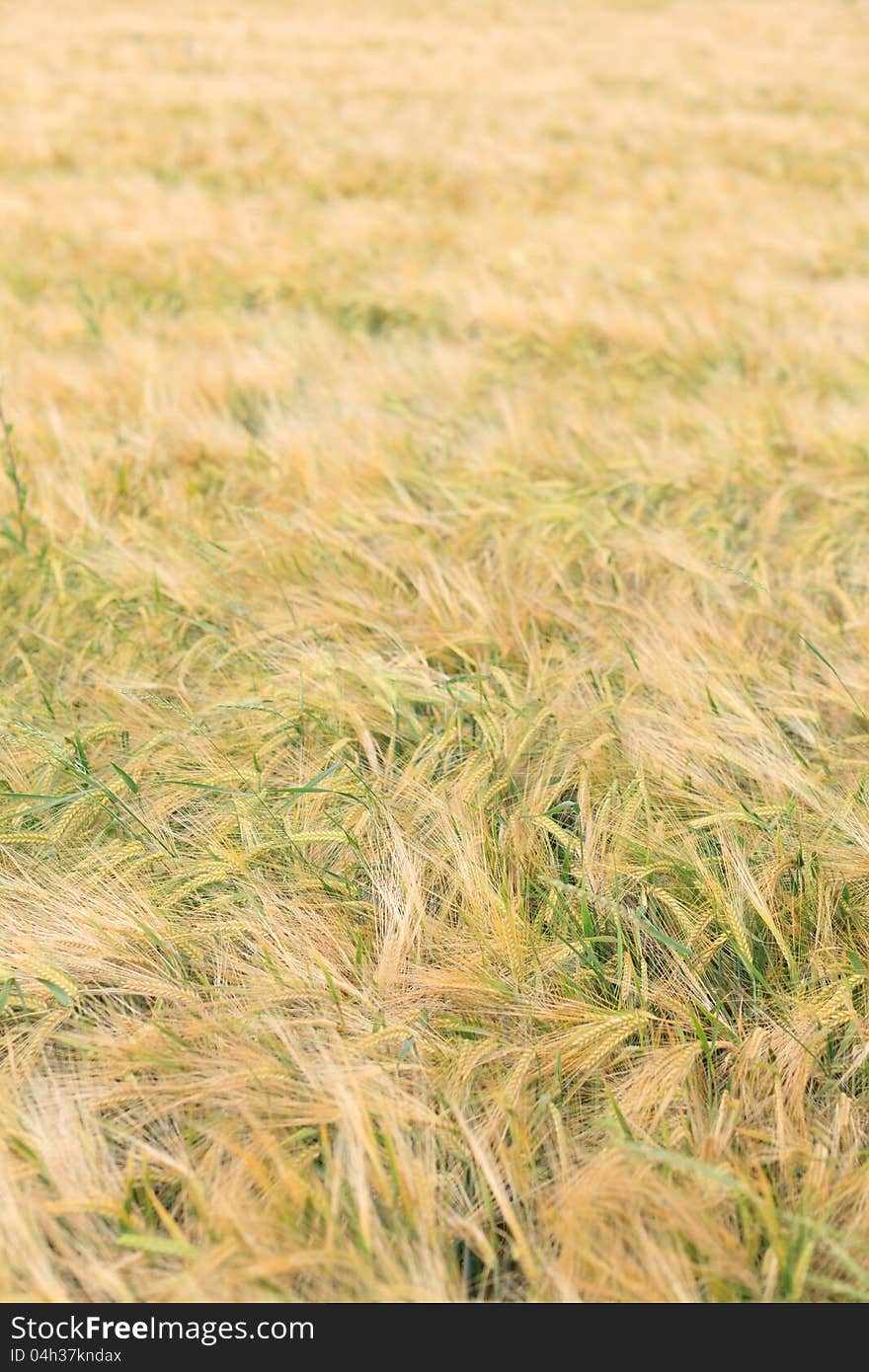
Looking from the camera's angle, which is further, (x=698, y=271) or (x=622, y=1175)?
(x=698, y=271)

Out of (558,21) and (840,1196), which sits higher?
(558,21)

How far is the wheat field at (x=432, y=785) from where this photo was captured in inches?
36.4

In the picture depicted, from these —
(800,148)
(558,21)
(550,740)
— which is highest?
(558,21)

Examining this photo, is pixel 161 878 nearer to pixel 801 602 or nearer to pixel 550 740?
pixel 550 740

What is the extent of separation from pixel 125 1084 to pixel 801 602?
1.41 meters

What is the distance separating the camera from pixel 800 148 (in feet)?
20.4

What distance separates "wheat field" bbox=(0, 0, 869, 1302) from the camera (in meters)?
0.92

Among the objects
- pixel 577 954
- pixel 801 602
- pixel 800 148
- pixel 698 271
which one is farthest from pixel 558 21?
pixel 577 954

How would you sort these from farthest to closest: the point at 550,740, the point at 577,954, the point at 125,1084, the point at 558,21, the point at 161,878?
1. the point at 558,21
2. the point at 550,740
3. the point at 161,878
4. the point at 577,954
5. the point at 125,1084

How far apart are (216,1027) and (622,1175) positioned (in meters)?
0.44

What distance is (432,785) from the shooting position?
4.73 feet

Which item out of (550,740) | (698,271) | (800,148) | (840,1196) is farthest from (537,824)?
(800,148)
